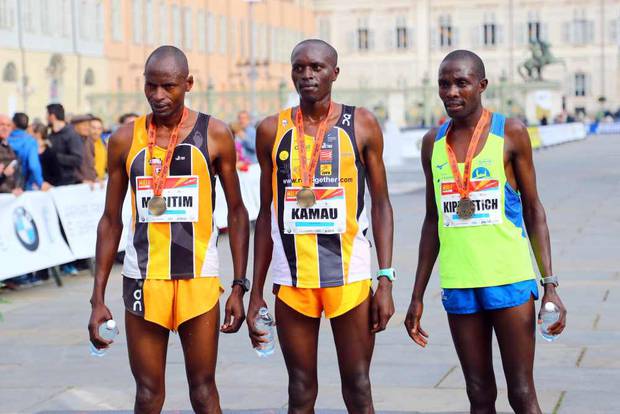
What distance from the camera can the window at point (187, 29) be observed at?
65.6 metres

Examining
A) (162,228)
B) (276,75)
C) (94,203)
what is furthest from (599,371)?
(276,75)

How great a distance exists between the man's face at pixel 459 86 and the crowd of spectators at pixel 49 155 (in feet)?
25.5

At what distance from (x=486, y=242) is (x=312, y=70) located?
0.92 meters

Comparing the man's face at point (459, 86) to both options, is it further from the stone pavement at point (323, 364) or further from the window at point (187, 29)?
the window at point (187, 29)

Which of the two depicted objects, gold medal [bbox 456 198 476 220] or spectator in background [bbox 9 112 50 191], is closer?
gold medal [bbox 456 198 476 220]

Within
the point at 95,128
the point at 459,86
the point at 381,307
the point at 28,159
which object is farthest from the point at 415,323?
the point at 95,128

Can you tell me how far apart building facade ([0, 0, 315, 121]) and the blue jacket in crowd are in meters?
26.3

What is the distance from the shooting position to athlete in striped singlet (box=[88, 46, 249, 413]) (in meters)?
5.47

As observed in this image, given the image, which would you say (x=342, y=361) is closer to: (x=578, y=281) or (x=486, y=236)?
(x=486, y=236)

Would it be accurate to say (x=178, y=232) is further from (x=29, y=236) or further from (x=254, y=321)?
(x=29, y=236)

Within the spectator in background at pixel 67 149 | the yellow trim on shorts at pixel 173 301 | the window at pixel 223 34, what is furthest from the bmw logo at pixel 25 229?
the window at pixel 223 34

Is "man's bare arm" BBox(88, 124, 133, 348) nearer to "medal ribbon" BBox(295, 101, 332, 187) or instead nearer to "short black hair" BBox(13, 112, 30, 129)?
"medal ribbon" BBox(295, 101, 332, 187)

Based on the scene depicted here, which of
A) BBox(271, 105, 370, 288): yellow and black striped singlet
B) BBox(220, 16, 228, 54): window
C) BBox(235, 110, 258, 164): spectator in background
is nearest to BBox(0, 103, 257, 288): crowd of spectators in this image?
BBox(235, 110, 258, 164): spectator in background

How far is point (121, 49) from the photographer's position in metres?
57.5
